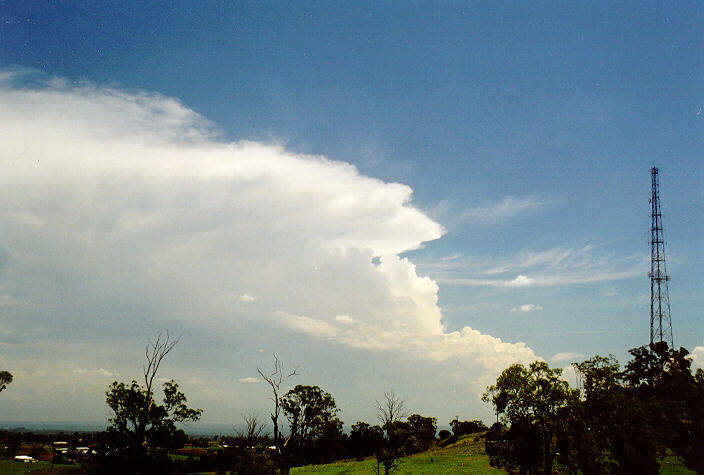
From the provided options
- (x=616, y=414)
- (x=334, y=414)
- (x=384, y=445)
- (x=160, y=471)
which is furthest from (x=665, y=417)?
(x=160, y=471)

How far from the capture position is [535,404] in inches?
1559

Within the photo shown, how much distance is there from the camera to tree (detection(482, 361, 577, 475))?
39.4 meters

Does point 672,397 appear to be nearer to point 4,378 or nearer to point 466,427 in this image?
point 466,427

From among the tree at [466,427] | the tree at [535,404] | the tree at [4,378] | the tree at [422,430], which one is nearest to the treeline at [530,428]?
the tree at [535,404]

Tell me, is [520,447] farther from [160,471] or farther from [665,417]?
[160,471]

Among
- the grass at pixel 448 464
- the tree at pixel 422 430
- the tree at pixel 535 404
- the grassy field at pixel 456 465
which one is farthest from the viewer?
the tree at pixel 422 430

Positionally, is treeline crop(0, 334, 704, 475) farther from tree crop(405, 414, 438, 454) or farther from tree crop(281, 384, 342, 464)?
tree crop(405, 414, 438, 454)

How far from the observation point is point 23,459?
8956 centimetres

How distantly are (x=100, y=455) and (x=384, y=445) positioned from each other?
34.5 metres

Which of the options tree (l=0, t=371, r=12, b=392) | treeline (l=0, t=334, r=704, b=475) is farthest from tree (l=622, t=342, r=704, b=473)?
tree (l=0, t=371, r=12, b=392)

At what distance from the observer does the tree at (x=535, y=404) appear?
39.4 metres

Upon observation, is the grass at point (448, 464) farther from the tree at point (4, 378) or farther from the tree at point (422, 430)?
the tree at point (4, 378)

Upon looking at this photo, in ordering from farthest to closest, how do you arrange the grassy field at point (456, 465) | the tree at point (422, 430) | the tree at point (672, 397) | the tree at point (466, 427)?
the tree at point (466, 427)
the tree at point (422, 430)
the grassy field at point (456, 465)
the tree at point (672, 397)

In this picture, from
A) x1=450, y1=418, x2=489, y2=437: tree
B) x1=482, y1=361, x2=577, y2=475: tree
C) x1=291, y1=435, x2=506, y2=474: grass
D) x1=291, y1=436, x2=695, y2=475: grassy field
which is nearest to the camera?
x1=482, y1=361, x2=577, y2=475: tree
